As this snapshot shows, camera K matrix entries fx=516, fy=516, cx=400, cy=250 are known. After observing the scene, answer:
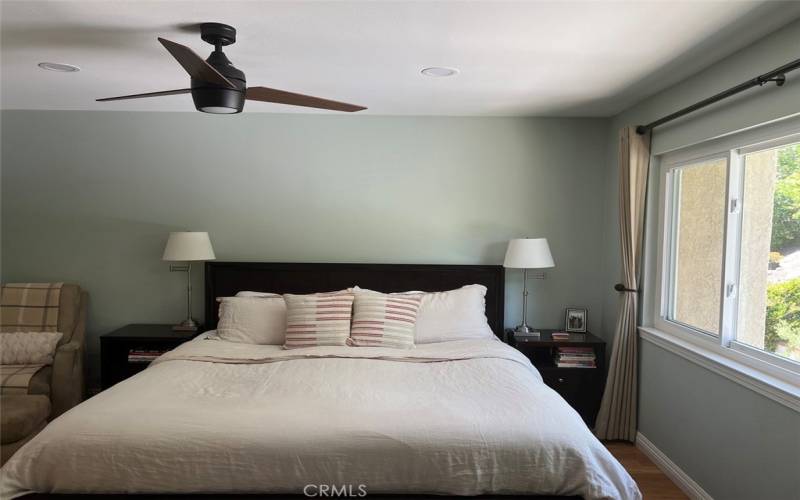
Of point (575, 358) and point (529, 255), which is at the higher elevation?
point (529, 255)

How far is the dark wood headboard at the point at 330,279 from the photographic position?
400 centimetres

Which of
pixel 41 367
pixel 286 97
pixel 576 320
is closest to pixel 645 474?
pixel 576 320

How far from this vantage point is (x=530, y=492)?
2025 mm

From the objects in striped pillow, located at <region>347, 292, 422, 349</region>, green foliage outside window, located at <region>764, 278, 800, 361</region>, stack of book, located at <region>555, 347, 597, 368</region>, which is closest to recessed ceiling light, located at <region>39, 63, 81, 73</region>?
striped pillow, located at <region>347, 292, 422, 349</region>

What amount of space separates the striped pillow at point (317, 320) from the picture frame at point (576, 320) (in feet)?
5.81

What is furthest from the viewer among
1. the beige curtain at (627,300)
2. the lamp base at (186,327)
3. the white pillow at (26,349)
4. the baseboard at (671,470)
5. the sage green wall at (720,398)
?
the lamp base at (186,327)

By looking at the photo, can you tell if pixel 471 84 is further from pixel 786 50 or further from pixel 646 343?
pixel 646 343

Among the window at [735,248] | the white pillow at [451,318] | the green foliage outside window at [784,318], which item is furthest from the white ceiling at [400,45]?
the white pillow at [451,318]

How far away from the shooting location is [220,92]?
2.19m

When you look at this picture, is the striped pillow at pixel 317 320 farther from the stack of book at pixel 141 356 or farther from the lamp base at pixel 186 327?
the stack of book at pixel 141 356

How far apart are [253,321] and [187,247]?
0.77m

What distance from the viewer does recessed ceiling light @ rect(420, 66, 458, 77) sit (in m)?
2.85

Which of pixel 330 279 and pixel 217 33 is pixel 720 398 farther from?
pixel 217 33

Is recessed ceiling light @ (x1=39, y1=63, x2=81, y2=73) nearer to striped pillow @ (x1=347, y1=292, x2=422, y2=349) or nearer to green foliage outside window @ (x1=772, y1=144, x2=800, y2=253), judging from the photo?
striped pillow @ (x1=347, y1=292, x2=422, y2=349)
